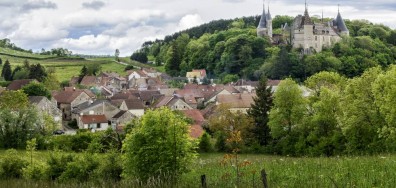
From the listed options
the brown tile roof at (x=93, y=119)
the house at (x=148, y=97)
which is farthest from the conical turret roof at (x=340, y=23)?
the brown tile roof at (x=93, y=119)

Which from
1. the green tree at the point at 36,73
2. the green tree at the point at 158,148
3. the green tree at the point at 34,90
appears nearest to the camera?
the green tree at the point at 158,148

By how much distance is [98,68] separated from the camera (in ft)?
493

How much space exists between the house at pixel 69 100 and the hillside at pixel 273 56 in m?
49.7

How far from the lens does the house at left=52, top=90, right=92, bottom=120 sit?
81438 mm

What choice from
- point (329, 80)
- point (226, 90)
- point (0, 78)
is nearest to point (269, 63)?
point (226, 90)

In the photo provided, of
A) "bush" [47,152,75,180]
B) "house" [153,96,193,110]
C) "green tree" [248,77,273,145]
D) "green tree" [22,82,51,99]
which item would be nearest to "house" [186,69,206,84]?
"house" [153,96,193,110]

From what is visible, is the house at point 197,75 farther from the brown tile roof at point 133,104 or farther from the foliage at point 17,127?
the foliage at point 17,127

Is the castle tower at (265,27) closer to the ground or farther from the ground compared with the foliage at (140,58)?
farther from the ground

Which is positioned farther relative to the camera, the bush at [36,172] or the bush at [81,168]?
the bush at [36,172]

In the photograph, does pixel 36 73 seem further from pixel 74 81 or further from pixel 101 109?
pixel 101 109

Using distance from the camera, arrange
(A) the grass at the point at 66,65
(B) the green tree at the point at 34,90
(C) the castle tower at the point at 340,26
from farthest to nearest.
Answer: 1. (A) the grass at the point at 66,65
2. (C) the castle tower at the point at 340,26
3. (B) the green tree at the point at 34,90

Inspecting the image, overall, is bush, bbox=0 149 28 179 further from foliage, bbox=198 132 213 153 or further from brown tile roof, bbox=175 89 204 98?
brown tile roof, bbox=175 89 204 98

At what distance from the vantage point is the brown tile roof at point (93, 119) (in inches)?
2643

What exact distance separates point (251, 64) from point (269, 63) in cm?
1045
